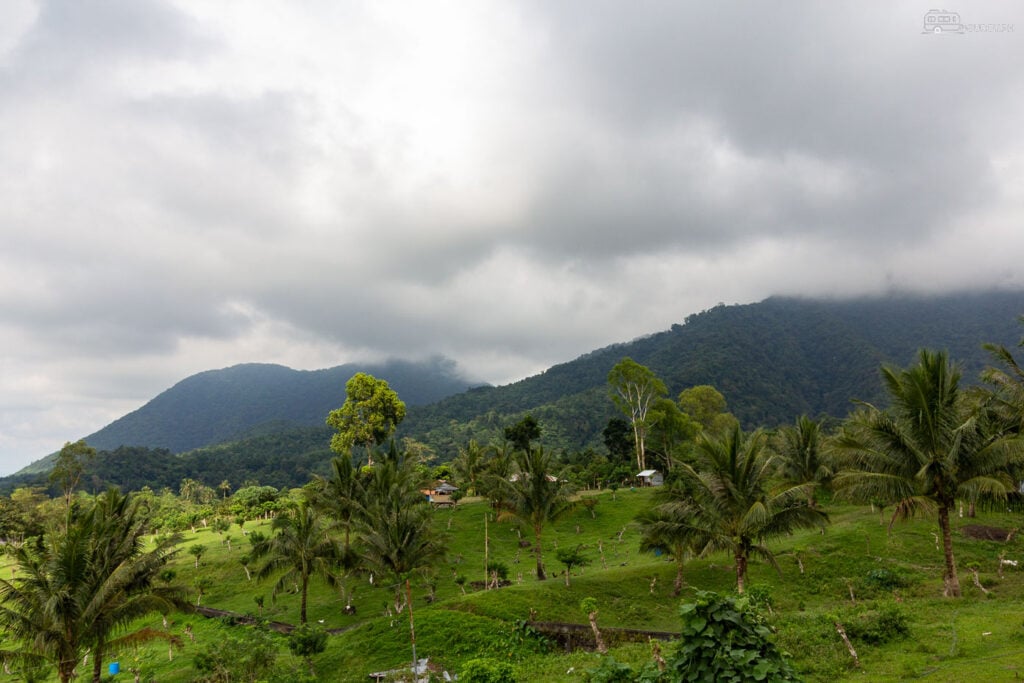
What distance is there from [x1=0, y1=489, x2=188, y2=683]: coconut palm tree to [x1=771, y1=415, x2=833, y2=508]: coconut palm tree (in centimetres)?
3830

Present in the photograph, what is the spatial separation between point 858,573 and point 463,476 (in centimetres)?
4022

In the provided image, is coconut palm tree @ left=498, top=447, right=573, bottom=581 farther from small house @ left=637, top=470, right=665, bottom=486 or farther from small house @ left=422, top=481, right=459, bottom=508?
small house @ left=637, top=470, right=665, bottom=486

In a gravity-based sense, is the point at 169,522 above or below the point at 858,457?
below

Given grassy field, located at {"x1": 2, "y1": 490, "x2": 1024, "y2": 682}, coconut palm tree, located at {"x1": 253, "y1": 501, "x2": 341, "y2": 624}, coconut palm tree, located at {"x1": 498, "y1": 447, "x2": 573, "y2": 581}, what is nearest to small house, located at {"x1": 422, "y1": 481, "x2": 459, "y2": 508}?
grassy field, located at {"x1": 2, "y1": 490, "x2": 1024, "y2": 682}

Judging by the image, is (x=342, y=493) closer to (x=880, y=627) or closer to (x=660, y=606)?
(x=660, y=606)

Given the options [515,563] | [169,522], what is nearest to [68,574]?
[515,563]

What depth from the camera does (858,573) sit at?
26.8 m

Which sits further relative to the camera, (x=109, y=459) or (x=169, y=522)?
(x=109, y=459)

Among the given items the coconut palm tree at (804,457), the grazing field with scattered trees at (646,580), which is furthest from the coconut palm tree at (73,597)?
the coconut palm tree at (804,457)

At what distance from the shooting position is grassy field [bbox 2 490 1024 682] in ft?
45.7

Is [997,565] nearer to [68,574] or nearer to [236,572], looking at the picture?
[68,574]

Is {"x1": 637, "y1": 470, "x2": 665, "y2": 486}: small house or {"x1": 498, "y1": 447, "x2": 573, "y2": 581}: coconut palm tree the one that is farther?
{"x1": 637, "y1": 470, "x2": 665, "y2": 486}: small house

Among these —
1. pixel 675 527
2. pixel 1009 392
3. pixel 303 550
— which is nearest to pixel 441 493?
pixel 303 550

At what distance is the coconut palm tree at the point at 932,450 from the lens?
1755 centimetres
